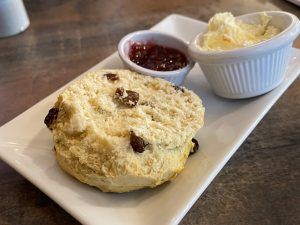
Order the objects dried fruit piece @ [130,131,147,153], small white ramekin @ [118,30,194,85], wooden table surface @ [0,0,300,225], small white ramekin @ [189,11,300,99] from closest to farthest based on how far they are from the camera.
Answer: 1. dried fruit piece @ [130,131,147,153]
2. wooden table surface @ [0,0,300,225]
3. small white ramekin @ [189,11,300,99]
4. small white ramekin @ [118,30,194,85]

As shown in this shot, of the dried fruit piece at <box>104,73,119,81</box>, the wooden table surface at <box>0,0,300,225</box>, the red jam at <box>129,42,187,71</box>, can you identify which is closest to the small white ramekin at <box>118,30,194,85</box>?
the red jam at <box>129,42,187,71</box>

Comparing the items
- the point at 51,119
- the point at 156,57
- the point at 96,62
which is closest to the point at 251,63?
the point at 156,57

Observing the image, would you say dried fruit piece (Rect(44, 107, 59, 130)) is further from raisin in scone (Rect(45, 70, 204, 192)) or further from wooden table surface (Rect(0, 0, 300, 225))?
wooden table surface (Rect(0, 0, 300, 225))

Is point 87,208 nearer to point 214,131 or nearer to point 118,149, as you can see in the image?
point 118,149

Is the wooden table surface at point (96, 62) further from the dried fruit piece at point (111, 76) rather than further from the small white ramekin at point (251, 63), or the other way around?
the dried fruit piece at point (111, 76)

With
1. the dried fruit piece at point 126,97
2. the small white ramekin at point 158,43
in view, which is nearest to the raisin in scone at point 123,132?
the dried fruit piece at point 126,97

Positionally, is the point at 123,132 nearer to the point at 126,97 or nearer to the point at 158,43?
the point at 126,97
